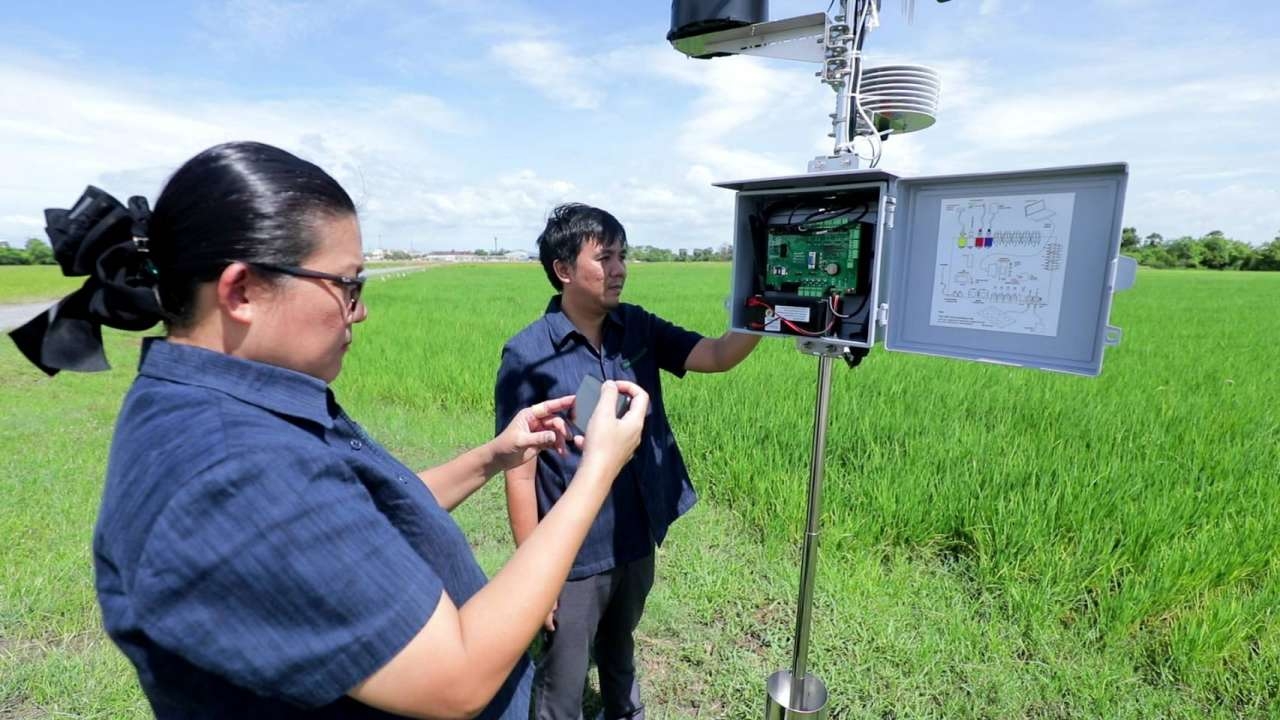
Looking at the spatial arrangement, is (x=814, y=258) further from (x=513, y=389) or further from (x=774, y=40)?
(x=513, y=389)

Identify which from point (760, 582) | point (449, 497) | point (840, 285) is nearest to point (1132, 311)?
point (760, 582)

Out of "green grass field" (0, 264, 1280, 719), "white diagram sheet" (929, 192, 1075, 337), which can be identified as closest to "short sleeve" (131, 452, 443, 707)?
"white diagram sheet" (929, 192, 1075, 337)

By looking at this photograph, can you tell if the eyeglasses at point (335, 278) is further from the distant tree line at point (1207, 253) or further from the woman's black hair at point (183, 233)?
the distant tree line at point (1207, 253)

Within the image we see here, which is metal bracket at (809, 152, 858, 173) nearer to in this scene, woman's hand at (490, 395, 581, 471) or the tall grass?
woman's hand at (490, 395, 581, 471)

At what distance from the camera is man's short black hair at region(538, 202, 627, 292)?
199 cm

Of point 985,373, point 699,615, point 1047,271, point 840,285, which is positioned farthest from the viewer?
point 985,373

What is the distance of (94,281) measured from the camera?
0.91 meters

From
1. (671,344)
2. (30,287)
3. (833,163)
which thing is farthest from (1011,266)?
(30,287)

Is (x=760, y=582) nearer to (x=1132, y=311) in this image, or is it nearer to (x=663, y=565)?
(x=663, y=565)

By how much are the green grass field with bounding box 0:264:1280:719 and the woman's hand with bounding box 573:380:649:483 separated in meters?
1.69

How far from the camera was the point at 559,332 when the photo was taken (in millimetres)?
1955

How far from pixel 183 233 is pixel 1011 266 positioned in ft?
5.04

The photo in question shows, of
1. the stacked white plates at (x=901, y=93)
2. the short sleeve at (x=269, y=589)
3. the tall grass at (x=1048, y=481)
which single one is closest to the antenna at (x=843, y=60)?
the stacked white plates at (x=901, y=93)

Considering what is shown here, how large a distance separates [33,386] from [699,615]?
8.20 meters
